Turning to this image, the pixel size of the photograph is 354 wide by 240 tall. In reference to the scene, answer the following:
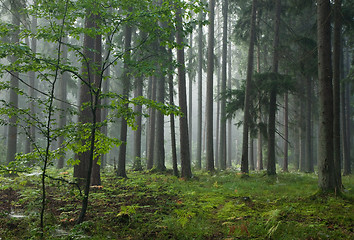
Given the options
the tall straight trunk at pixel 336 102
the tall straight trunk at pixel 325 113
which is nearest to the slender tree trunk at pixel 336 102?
the tall straight trunk at pixel 336 102

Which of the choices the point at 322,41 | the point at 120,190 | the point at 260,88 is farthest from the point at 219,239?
the point at 260,88

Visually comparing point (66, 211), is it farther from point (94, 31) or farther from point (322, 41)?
point (322, 41)

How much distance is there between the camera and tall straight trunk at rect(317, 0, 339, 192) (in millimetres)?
7234

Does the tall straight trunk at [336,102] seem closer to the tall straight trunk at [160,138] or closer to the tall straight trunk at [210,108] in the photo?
the tall straight trunk at [210,108]

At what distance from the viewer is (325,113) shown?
7348 mm

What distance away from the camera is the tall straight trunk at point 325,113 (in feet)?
23.7

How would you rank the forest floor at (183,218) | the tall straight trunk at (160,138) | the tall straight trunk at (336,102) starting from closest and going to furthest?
1. the forest floor at (183,218)
2. the tall straight trunk at (336,102)
3. the tall straight trunk at (160,138)

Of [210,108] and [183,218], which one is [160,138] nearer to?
[210,108]

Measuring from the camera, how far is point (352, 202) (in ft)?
21.5

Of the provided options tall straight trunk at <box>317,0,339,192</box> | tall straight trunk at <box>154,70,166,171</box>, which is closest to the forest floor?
tall straight trunk at <box>317,0,339,192</box>

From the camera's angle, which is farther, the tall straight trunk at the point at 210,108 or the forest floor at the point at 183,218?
the tall straight trunk at the point at 210,108

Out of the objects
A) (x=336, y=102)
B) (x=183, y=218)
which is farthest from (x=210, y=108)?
(x=183, y=218)

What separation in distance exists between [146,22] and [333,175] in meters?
6.39

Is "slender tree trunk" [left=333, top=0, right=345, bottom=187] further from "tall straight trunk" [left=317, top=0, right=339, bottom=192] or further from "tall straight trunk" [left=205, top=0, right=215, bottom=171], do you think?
"tall straight trunk" [left=205, top=0, right=215, bottom=171]
